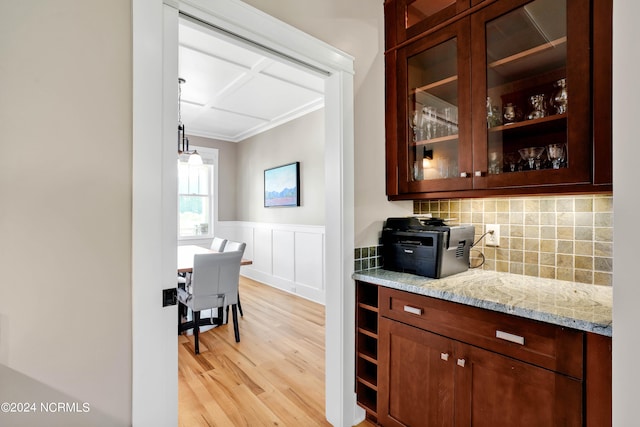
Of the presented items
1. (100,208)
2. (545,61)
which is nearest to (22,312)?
(100,208)

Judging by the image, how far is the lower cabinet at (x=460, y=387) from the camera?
3.55 feet

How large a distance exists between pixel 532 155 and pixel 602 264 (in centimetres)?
63

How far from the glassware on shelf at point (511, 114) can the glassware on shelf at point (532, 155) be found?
16 cm

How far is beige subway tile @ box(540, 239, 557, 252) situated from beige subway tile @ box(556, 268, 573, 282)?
0.11 m

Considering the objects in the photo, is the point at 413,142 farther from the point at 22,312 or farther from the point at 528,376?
the point at 22,312

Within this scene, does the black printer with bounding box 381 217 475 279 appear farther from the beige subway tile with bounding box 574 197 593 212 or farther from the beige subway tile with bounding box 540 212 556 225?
the beige subway tile with bounding box 574 197 593 212

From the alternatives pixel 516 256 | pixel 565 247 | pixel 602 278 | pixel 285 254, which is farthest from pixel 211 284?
pixel 602 278

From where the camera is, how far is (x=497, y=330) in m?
1.21

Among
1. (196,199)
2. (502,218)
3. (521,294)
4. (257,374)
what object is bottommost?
(257,374)

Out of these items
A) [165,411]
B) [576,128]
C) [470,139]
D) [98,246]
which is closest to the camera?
[98,246]

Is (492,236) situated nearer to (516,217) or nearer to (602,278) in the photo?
(516,217)

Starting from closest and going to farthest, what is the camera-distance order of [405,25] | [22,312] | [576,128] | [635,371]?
[635,371]
[22,312]
[576,128]
[405,25]

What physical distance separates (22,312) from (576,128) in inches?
81.7

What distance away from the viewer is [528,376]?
1.13 metres
